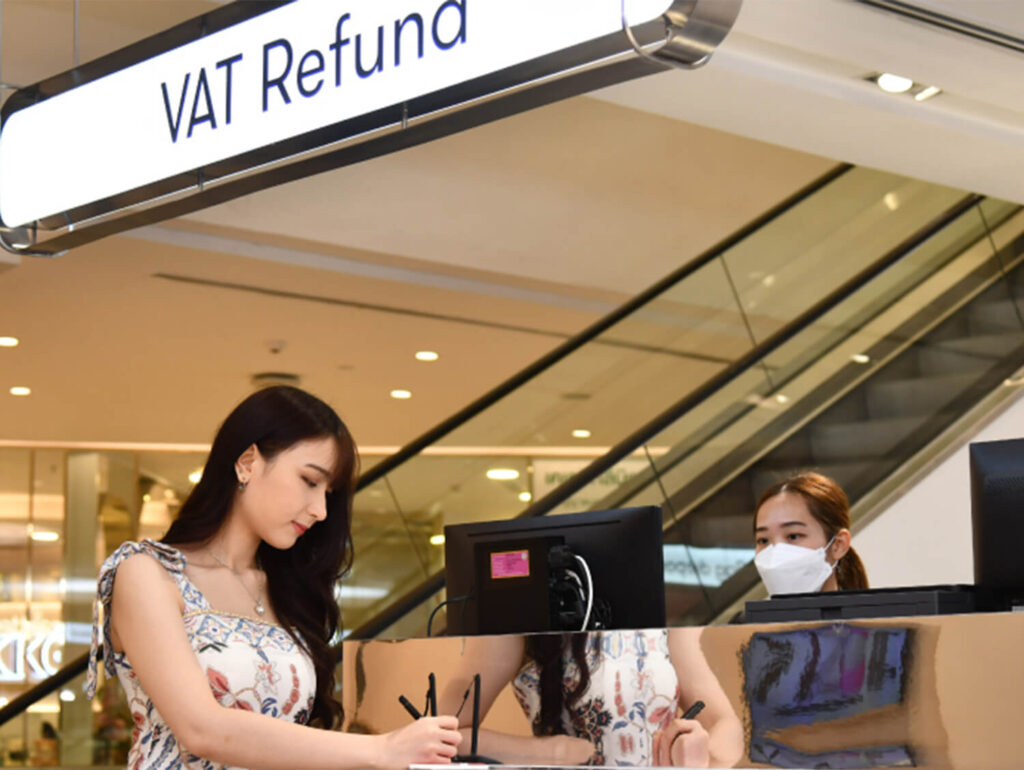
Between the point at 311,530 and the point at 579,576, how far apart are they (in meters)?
0.62

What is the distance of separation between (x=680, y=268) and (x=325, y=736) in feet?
20.1

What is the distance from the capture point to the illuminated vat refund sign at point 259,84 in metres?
2.11

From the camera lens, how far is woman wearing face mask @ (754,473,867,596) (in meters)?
4.41

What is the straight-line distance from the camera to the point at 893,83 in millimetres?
5461

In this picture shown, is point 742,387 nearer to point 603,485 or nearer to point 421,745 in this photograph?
point 603,485

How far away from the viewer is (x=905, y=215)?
26.7ft

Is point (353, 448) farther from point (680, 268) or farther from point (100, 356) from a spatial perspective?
point (100, 356)

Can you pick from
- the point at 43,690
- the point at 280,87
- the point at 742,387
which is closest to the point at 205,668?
the point at 280,87

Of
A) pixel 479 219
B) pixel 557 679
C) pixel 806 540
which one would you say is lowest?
pixel 557 679

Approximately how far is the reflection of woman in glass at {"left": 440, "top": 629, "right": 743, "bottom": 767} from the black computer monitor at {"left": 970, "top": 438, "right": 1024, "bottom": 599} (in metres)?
0.60

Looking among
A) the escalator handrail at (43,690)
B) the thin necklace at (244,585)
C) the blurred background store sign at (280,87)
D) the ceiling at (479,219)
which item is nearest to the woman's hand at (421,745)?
the thin necklace at (244,585)

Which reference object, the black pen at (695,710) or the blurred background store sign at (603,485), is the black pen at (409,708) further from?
the blurred background store sign at (603,485)

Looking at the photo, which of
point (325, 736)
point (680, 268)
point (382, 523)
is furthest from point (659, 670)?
point (680, 268)

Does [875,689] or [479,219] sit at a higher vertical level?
Answer: [479,219]
